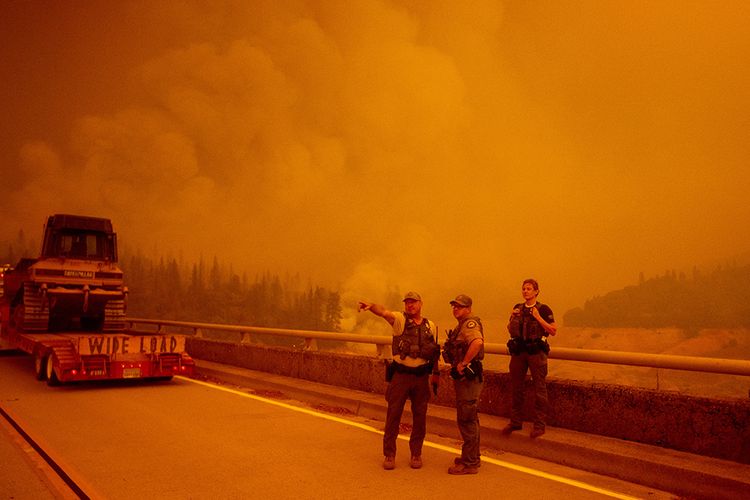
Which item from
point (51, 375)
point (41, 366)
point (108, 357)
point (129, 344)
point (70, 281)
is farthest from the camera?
point (70, 281)

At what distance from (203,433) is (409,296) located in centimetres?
394

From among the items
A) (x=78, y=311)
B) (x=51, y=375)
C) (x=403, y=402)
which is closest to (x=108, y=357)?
(x=51, y=375)

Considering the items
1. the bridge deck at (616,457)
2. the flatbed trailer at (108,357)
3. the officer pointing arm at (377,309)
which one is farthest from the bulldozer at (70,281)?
the officer pointing arm at (377,309)

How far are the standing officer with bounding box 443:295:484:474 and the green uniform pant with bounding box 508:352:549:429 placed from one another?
1164 millimetres

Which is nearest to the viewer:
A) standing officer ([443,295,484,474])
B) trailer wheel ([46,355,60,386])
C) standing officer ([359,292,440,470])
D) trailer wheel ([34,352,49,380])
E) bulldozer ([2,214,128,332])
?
standing officer ([443,295,484,474])

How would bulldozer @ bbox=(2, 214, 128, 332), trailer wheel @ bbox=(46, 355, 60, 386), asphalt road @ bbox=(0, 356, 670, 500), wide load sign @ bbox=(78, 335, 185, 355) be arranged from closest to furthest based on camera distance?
asphalt road @ bbox=(0, 356, 670, 500) → wide load sign @ bbox=(78, 335, 185, 355) → trailer wheel @ bbox=(46, 355, 60, 386) → bulldozer @ bbox=(2, 214, 128, 332)

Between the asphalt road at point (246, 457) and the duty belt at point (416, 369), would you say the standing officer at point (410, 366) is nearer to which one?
the duty belt at point (416, 369)

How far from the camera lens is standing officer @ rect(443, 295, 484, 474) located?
644 centimetres

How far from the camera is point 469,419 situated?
6535mm

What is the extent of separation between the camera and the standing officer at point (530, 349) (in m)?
7.34

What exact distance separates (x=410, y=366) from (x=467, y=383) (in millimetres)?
657

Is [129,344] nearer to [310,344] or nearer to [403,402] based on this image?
[310,344]

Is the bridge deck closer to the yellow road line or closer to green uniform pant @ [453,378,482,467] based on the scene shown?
the yellow road line

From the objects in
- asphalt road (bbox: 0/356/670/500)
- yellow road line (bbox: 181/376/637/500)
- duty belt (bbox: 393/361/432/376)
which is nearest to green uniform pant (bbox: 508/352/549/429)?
asphalt road (bbox: 0/356/670/500)
